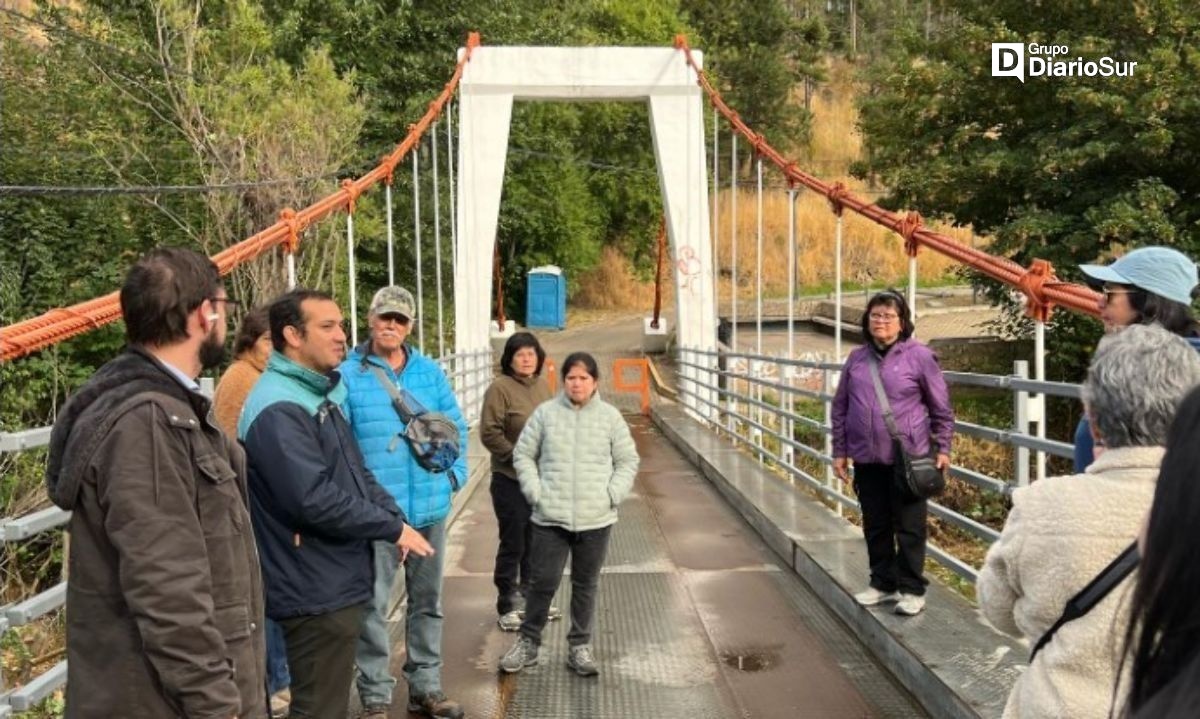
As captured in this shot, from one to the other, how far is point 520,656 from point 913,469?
5.56ft

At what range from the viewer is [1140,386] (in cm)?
158

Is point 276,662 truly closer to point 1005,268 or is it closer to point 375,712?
point 375,712

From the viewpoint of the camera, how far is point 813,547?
5.33m

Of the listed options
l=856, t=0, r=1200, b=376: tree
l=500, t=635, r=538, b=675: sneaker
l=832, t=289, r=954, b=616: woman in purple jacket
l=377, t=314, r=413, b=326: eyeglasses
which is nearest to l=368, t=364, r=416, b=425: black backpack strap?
l=377, t=314, r=413, b=326: eyeglasses

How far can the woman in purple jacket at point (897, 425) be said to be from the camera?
13.3 feet

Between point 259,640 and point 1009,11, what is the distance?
1619 centimetres

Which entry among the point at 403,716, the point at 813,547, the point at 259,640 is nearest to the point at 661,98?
the point at 813,547

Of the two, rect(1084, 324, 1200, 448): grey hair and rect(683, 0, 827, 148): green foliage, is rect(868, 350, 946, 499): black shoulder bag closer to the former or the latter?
rect(1084, 324, 1200, 448): grey hair

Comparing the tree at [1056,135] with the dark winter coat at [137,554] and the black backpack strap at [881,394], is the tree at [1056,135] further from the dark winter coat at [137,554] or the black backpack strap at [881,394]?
the dark winter coat at [137,554]

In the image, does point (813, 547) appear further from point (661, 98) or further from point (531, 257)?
point (531, 257)

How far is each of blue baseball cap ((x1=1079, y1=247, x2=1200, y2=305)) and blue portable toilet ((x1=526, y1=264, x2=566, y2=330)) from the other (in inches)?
1014

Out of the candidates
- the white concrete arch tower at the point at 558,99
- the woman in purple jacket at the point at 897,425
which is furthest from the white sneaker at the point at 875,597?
the white concrete arch tower at the point at 558,99

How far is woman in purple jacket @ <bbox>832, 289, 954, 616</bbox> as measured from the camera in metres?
4.04

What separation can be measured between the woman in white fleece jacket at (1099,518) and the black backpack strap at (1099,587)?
1 centimetres
